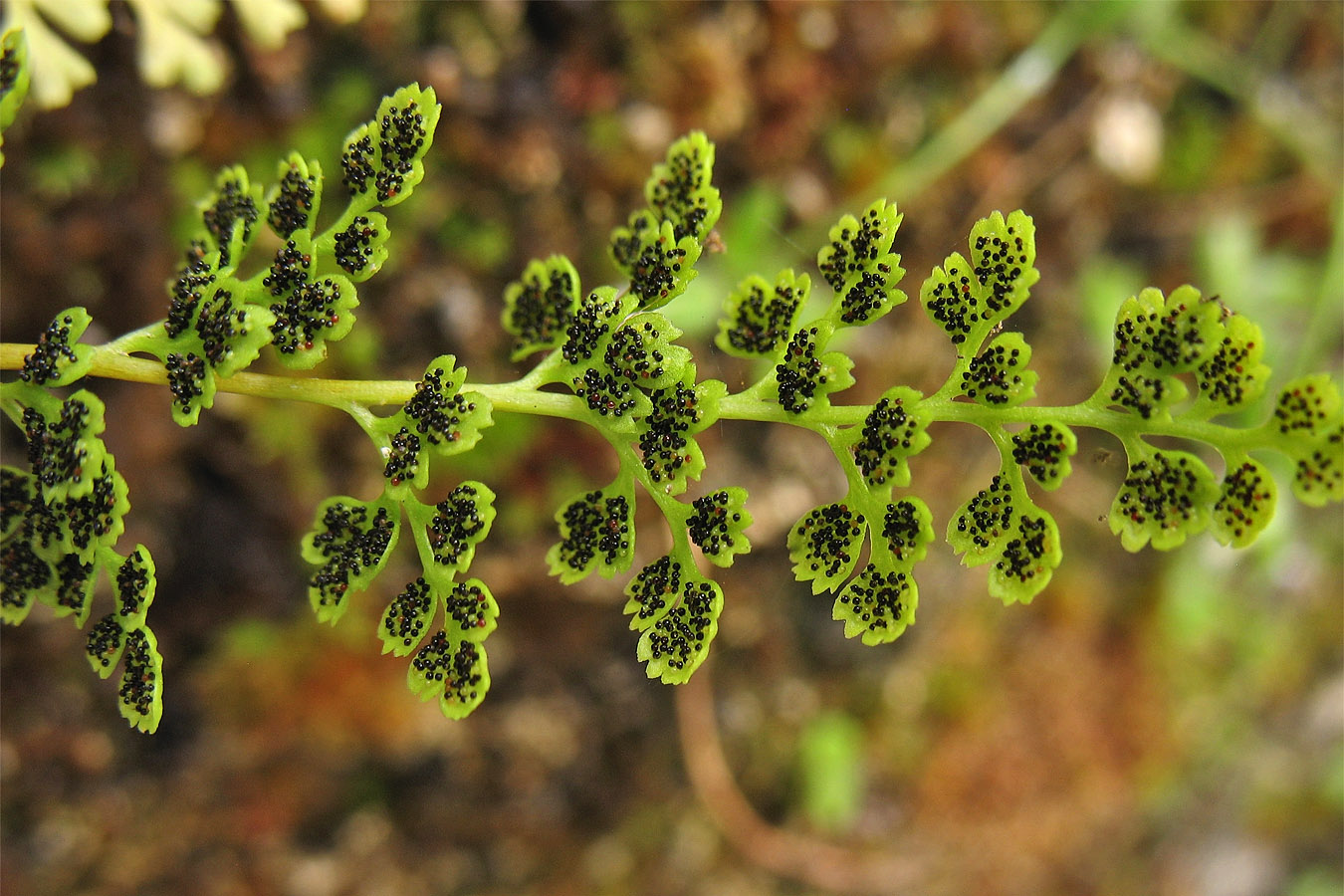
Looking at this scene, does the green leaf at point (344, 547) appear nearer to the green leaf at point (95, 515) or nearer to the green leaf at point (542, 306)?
the green leaf at point (95, 515)

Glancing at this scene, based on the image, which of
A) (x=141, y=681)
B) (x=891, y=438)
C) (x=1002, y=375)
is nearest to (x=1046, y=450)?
(x=1002, y=375)

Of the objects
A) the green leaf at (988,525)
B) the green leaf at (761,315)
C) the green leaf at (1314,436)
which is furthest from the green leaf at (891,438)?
the green leaf at (1314,436)

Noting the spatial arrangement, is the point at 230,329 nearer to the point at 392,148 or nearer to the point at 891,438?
the point at 392,148

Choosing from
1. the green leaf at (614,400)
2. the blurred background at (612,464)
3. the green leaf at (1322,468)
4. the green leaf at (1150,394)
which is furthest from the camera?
the blurred background at (612,464)

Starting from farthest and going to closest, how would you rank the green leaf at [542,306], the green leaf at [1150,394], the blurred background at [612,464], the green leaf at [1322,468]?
the blurred background at [612,464] < the green leaf at [542,306] < the green leaf at [1150,394] < the green leaf at [1322,468]

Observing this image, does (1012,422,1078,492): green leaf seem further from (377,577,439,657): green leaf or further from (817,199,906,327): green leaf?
(377,577,439,657): green leaf

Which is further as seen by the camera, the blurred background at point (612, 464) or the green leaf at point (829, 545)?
the blurred background at point (612, 464)

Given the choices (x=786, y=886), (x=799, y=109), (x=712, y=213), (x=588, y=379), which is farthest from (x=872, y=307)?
(x=786, y=886)

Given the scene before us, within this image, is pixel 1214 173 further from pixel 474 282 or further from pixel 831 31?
pixel 474 282
